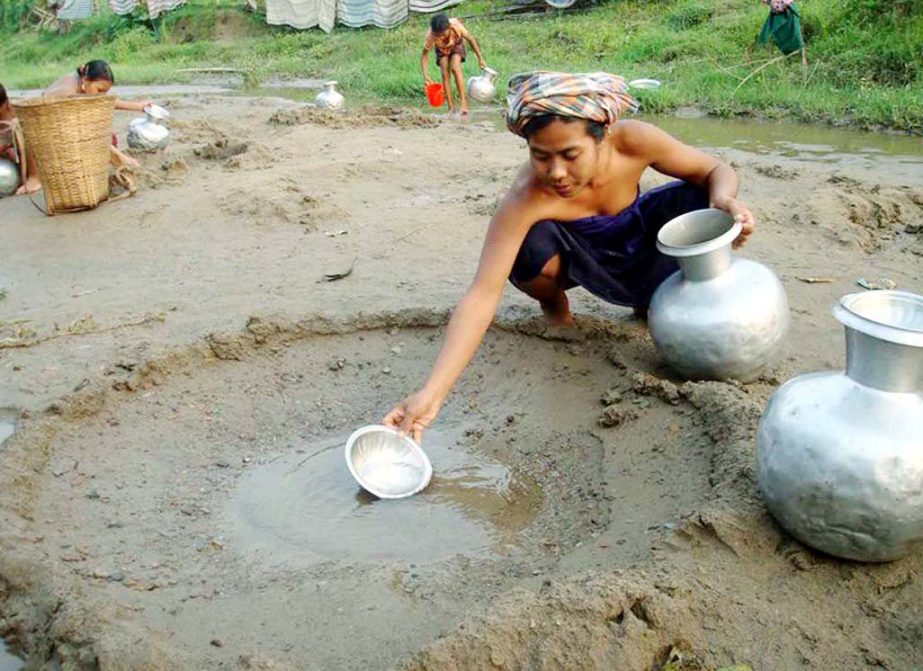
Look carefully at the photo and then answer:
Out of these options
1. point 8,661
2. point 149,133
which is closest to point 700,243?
point 8,661

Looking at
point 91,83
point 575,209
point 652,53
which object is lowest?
point 652,53

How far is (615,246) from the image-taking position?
3.17 m

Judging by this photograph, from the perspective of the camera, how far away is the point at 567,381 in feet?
10.3

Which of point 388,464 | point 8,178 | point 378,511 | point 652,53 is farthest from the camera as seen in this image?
point 652,53

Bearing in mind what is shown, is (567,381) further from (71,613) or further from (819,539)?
(71,613)

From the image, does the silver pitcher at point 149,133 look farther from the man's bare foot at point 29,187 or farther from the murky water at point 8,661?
the murky water at point 8,661

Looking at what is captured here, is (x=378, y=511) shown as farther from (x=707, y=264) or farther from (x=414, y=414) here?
(x=707, y=264)

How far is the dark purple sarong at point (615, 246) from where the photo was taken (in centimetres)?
310

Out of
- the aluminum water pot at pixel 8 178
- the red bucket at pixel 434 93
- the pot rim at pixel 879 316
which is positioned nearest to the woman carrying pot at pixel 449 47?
the red bucket at pixel 434 93

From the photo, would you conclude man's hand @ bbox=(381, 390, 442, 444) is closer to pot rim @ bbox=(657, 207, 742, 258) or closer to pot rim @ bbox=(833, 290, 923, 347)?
pot rim @ bbox=(657, 207, 742, 258)

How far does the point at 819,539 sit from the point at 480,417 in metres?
1.42

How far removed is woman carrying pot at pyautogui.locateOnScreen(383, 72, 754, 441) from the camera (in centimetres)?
246

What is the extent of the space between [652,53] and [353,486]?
386 inches

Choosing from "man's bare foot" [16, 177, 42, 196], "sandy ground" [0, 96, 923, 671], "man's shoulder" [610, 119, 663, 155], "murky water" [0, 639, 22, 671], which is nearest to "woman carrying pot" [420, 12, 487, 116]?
"man's bare foot" [16, 177, 42, 196]
